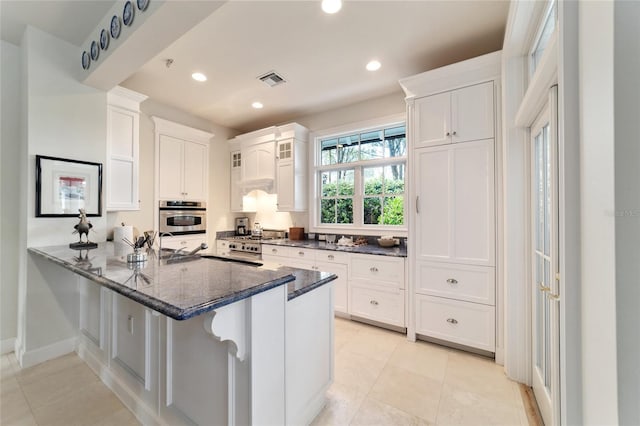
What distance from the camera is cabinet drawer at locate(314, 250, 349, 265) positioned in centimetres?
312

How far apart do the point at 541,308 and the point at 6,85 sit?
4815 mm

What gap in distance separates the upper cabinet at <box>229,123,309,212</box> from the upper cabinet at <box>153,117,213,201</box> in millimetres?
614

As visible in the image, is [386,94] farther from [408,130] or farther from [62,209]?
Result: [62,209]

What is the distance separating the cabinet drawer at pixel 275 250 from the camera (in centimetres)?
360

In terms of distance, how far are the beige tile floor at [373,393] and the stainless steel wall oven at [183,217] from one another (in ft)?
5.96

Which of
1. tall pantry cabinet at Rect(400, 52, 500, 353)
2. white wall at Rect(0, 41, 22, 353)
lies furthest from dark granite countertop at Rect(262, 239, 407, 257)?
white wall at Rect(0, 41, 22, 353)

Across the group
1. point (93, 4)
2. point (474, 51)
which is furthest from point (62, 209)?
point (474, 51)

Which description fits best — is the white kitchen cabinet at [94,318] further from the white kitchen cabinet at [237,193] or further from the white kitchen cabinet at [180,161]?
the white kitchen cabinet at [237,193]

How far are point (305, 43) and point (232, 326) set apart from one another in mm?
2423

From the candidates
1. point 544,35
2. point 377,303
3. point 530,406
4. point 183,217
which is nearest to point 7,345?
point 183,217

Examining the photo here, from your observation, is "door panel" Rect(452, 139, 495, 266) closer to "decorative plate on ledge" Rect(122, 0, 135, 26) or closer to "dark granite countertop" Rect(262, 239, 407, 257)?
"dark granite countertop" Rect(262, 239, 407, 257)

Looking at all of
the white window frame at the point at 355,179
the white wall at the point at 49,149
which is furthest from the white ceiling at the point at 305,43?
the white window frame at the point at 355,179

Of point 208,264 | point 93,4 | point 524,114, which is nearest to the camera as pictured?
point 208,264

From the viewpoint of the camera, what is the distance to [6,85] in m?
2.36
